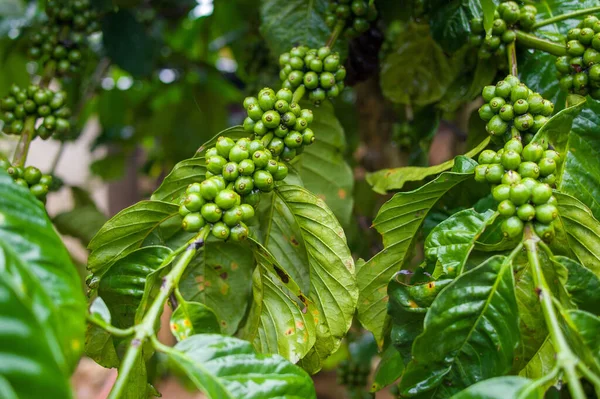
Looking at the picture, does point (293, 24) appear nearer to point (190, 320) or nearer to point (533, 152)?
point (533, 152)

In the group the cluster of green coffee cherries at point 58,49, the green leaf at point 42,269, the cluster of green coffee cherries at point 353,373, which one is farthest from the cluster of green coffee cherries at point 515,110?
the cluster of green coffee cherries at point 353,373

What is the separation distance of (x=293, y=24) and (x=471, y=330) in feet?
3.00

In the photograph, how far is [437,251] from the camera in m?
0.84

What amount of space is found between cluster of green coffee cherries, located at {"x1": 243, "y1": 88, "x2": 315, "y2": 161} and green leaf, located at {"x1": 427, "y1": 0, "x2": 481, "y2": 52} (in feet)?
1.36

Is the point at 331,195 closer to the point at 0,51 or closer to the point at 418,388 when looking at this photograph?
the point at 418,388

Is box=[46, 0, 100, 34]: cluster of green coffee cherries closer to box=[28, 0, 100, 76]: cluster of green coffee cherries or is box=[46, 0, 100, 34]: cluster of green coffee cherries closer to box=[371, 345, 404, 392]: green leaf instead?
box=[28, 0, 100, 76]: cluster of green coffee cherries

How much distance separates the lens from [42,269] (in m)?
0.59

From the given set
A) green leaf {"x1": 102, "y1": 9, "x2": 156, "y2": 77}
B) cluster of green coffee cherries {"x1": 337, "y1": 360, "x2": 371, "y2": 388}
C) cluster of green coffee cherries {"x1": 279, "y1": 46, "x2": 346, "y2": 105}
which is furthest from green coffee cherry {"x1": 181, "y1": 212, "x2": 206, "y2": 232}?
cluster of green coffee cherries {"x1": 337, "y1": 360, "x2": 371, "y2": 388}

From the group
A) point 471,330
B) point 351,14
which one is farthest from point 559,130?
point 351,14

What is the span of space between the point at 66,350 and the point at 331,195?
0.89 meters

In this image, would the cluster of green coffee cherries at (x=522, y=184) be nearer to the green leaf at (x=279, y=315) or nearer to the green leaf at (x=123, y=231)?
the green leaf at (x=279, y=315)

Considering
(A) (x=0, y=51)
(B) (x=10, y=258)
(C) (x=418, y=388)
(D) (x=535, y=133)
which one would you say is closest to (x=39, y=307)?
(B) (x=10, y=258)

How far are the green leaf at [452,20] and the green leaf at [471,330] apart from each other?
631mm

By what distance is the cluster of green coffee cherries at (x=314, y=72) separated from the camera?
1142 millimetres
